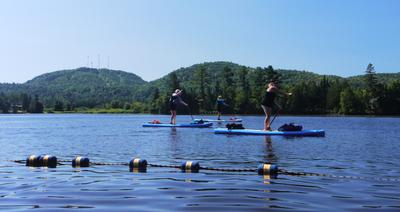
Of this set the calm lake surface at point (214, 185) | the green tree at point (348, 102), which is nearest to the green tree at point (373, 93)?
the green tree at point (348, 102)

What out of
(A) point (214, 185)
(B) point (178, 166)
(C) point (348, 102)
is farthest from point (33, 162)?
(C) point (348, 102)

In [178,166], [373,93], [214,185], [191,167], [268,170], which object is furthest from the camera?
[373,93]

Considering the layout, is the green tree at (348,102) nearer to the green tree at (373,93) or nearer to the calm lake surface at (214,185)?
the green tree at (373,93)

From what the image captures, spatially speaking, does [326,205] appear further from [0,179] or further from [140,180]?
[0,179]

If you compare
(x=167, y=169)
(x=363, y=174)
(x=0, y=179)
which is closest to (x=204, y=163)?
(x=167, y=169)

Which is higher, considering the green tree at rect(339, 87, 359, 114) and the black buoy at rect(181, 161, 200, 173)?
the green tree at rect(339, 87, 359, 114)

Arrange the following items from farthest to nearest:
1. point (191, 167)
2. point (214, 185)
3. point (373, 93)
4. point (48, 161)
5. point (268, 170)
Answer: point (373, 93) < point (48, 161) < point (191, 167) < point (268, 170) < point (214, 185)

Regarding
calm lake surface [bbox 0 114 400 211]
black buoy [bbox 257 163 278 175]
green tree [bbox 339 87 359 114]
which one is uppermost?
green tree [bbox 339 87 359 114]

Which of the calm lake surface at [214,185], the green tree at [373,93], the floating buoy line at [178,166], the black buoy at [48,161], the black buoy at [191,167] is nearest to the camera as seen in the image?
the calm lake surface at [214,185]

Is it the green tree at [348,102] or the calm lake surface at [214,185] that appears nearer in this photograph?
the calm lake surface at [214,185]

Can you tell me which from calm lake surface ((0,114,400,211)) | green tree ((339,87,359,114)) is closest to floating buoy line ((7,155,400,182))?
calm lake surface ((0,114,400,211))

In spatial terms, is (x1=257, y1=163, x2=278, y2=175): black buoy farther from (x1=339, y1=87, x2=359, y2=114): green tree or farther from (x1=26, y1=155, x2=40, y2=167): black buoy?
(x1=339, y1=87, x2=359, y2=114): green tree

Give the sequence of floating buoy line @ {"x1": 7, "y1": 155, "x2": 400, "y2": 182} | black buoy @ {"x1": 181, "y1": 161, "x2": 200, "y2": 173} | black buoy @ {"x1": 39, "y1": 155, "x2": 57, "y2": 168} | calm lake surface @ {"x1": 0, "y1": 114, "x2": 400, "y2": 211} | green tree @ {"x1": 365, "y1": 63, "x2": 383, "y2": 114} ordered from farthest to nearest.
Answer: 1. green tree @ {"x1": 365, "y1": 63, "x2": 383, "y2": 114}
2. black buoy @ {"x1": 39, "y1": 155, "x2": 57, "y2": 168}
3. black buoy @ {"x1": 181, "y1": 161, "x2": 200, "y2": 173}
4. floating buoy line @ {"x1": 7, "y1": 155, "x2": 400, "y2": 182}
5. calm lake surface @ {"x1": 0, "y1": 114, "x2": 400, "y2": 211}

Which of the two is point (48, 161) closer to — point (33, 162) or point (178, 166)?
point (33, 162)
